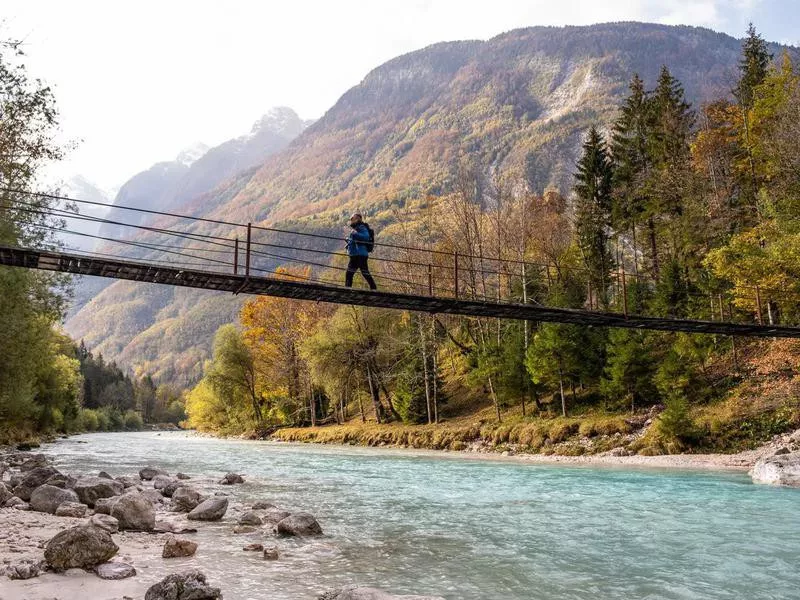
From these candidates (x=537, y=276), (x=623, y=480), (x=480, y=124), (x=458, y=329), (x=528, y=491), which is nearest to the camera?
(x=528, y=491)

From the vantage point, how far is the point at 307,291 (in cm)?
1266

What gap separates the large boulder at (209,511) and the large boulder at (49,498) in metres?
2.46

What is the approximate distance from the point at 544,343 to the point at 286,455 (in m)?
13.4

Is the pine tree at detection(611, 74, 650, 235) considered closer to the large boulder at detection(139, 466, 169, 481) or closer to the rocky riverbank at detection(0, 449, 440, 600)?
the large boulder at detection(139, 466, 169, 481)

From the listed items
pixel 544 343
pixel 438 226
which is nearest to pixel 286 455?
pixel 544 343

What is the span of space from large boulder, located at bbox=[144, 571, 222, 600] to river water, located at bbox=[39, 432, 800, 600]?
1.82ft

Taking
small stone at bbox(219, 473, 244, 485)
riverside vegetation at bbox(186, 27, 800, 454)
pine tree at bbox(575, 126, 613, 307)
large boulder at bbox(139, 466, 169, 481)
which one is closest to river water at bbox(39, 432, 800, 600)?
small stone at bbox(219, 473, 244, 485)

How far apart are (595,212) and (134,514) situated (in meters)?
34.5

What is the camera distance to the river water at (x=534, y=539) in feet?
22.3

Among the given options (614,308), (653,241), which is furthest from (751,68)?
(614,308)

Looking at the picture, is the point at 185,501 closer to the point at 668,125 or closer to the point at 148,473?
the point at 148,473

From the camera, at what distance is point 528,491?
1486cm

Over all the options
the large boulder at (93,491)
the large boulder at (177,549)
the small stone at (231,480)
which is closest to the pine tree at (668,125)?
the small stone at (231,480)

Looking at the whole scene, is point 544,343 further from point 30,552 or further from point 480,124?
point 480,124
